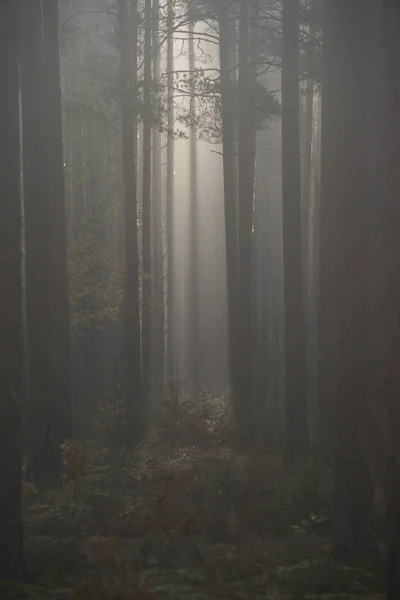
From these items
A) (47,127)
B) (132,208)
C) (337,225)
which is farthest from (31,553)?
(132,208)

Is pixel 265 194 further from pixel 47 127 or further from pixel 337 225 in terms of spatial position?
pixel 337 225

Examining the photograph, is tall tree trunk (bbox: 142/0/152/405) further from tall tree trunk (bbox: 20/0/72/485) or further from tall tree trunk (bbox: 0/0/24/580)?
tall tree trunk (bbox: 0/0/24/580)

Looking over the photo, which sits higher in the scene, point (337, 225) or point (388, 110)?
point (388, 110)

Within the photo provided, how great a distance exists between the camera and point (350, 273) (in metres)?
7.65

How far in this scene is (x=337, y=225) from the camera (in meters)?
7.74

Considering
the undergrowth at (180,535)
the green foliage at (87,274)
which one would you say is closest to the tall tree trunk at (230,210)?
the green foliage at (87,274)

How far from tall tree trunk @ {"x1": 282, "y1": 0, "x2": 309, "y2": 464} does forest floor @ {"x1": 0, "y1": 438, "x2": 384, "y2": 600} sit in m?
1.26

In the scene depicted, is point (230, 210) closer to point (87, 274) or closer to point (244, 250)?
point (244, 250)

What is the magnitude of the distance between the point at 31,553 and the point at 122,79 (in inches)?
480

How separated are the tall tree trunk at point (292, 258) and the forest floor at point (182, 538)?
1257 millimetres

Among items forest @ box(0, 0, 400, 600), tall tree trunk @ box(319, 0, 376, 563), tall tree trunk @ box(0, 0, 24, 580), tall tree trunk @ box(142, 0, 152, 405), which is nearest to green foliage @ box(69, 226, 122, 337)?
forest @ box(0, 0, 400, 600)

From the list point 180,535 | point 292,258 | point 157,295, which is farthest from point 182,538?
point 157,295

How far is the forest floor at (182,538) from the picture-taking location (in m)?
6.95

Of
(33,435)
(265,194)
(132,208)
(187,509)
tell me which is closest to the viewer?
(187,509)
